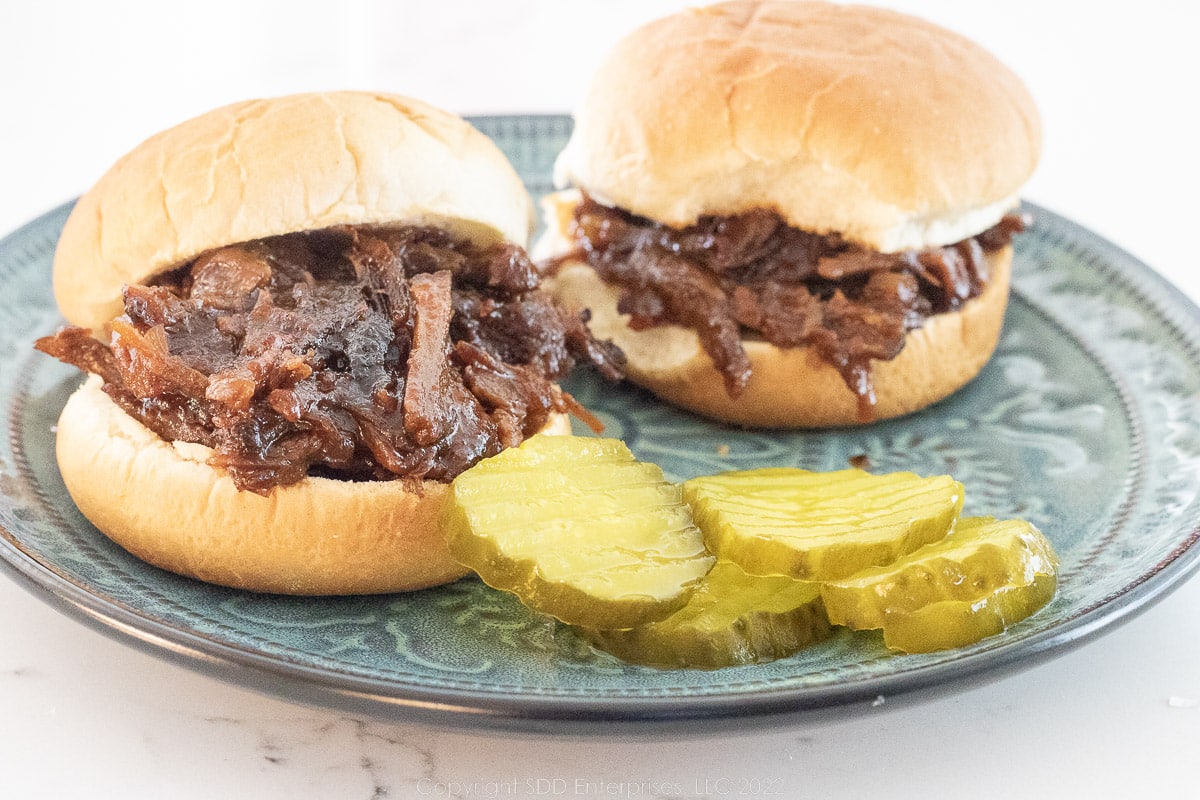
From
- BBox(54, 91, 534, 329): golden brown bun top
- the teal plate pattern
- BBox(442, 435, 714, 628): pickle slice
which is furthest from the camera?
Answer: BBox(54, 91, 534, 329): golden brown bun top

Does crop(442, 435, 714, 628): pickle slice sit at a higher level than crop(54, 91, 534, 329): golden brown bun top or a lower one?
lower

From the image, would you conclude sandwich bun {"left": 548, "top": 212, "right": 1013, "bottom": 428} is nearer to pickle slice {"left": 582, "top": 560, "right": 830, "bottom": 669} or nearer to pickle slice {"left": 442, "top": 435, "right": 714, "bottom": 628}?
pickle slice {"left": 442, "top": 435, "right": 714, "bottom": 628}

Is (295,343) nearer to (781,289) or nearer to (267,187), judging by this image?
(267,187)

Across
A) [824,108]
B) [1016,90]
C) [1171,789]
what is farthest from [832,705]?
[1016,90]

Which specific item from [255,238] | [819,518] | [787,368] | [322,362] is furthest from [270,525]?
[787,368]

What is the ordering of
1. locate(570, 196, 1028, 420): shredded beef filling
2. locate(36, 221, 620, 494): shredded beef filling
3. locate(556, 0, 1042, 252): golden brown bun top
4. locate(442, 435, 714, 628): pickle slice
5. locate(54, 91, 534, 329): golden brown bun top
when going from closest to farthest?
locate(442, 435, 714, 628): pickle slice < locate(36, 221, 620, 494): shredded beef filling < locate(54, 91, 534, 329): golden brown bun top < locate(556, 0, 1042, 252): golden brown bun top < locate(570, 196, 1028, 420): shredded beef filling

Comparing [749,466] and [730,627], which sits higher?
[730,627]

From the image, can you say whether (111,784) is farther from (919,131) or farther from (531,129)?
(531,129)

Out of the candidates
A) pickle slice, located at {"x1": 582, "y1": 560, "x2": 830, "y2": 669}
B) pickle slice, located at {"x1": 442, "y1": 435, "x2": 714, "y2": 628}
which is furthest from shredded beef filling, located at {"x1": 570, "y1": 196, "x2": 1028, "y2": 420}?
pickle slice, located at {"x1": 582, "y1": 560, "x2": 830, "y2": 669}
